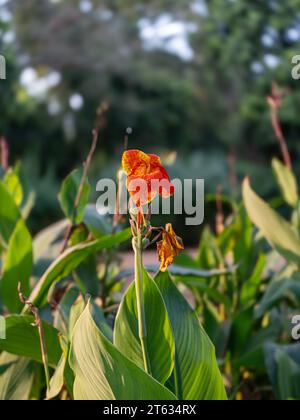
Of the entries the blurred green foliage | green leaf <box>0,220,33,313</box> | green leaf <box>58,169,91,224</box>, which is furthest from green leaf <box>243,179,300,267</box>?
the blurred green foliage

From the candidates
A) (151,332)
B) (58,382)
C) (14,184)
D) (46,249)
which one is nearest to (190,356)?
(151,332)

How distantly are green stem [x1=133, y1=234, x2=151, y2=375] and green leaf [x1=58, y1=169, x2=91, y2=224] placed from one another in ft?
1.59

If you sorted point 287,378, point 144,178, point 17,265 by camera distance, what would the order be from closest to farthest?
1. point 144,178
2. point 287,378
3. point 17,265

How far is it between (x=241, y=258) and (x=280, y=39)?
1595cm

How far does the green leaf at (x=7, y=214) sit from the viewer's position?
4.47 ft

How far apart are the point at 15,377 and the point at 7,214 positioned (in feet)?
1.25

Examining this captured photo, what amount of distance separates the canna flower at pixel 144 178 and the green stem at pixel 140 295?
46 mm

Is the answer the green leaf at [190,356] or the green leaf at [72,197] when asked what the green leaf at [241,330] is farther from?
the green leaf at [190,356]

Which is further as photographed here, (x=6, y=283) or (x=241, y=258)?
(x=241, y=258)

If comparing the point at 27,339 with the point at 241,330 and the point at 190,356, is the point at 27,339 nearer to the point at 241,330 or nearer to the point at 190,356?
the point at 190,356

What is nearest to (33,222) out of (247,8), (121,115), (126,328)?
(121,115)

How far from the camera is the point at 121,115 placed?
54.9 ft

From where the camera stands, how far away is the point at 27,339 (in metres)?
1.03

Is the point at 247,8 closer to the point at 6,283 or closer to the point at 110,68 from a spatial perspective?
the point at 110,68
